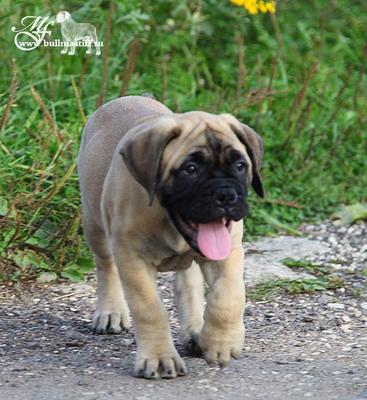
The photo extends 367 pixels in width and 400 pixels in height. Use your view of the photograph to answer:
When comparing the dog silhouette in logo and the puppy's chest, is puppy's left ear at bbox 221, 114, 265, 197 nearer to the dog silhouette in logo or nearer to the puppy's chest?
the puppy's chest

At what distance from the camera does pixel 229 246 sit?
4934mm

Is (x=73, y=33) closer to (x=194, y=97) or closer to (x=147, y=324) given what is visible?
(x=194, y=97)

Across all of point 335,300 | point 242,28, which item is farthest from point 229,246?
point 242,28

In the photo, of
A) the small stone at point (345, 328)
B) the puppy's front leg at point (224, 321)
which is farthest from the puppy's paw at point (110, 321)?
the small stone at point (345, 328)

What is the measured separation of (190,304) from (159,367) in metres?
0.59

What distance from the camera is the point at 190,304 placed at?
5.54 metres

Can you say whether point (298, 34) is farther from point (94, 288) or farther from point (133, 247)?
point (133, 247)

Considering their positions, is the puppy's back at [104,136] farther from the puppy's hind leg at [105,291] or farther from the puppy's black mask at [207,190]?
the puppy's black mask at [207,190]

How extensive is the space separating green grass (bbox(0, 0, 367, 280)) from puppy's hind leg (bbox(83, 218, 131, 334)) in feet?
2.46

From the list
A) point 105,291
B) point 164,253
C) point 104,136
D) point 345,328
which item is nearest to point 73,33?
point 104,136

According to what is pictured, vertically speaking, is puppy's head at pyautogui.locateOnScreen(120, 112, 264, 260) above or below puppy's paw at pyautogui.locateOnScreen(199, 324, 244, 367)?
above

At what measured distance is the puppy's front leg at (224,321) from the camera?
16.3ft

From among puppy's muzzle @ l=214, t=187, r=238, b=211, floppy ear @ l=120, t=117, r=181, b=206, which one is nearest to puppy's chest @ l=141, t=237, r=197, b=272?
floppy ear @ l=120, t=117, r=181, b=206

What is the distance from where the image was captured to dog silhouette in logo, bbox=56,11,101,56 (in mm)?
8180
